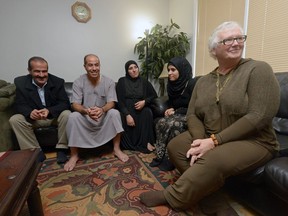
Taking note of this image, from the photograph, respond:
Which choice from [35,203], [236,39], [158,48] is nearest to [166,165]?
[35,203]

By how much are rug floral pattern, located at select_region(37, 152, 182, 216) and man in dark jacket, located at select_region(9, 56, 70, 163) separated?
291 mm

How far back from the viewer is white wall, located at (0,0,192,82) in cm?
266

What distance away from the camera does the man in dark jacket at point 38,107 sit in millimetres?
1874

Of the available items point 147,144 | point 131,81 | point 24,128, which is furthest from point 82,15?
point 147,144

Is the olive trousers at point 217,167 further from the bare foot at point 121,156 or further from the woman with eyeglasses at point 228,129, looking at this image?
the bare foot at point 121,156

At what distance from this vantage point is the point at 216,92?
1201 millimetres

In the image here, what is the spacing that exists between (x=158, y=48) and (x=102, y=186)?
2337 mm

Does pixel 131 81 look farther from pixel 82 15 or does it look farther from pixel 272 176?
pixel 272 176

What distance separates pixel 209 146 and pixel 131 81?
4.97ft

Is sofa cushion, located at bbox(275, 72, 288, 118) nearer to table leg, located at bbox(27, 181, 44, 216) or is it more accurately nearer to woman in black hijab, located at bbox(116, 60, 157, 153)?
woman in black hijab, located at bbox(116, 60, 157, 153)

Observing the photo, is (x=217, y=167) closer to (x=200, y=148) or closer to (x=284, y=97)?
(x=200, y=148)

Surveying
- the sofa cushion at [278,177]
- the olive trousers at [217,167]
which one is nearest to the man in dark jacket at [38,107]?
the olive trousers at [217,167]

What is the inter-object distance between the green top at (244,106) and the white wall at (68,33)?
228 centimetres

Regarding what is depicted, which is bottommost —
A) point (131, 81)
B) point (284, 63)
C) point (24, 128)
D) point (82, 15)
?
point (24, 128)
